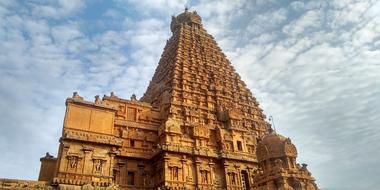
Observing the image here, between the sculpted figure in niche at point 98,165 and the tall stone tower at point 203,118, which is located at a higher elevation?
the tall stone tower at point 203,118

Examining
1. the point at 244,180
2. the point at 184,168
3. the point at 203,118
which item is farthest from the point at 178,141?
the point at 244,180

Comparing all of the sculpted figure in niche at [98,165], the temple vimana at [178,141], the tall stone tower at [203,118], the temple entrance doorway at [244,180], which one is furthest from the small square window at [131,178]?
the temple entrance doorway at [244,180]

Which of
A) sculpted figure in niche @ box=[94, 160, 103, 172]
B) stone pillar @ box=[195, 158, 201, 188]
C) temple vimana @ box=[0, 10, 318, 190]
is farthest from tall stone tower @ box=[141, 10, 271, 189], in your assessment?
sculpted figure in niche @ box=[94, 160, 103, 172]

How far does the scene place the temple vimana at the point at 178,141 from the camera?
27062 millimetres

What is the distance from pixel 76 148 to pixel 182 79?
1861 centimetres

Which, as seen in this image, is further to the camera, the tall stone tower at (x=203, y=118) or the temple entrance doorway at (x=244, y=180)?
the temple entrance doorway at (x=244, y=180)

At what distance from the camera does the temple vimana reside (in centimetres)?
2706

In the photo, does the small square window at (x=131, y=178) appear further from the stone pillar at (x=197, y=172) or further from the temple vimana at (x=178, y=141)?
the stone pillar at (x=197, y=172)

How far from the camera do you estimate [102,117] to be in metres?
32.4

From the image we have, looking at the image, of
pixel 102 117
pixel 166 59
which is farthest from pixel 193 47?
pixel 102 117

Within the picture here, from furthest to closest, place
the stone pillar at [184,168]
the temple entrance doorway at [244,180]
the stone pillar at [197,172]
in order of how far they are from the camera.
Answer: the temple entrance doorway at [244,180]
the stone pillar at [197,172]
the stone pillar at [184,168]

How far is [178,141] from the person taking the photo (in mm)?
35156

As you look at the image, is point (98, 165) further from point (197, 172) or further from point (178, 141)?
point (197, 172)

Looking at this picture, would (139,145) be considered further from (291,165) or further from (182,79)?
(291,165)
